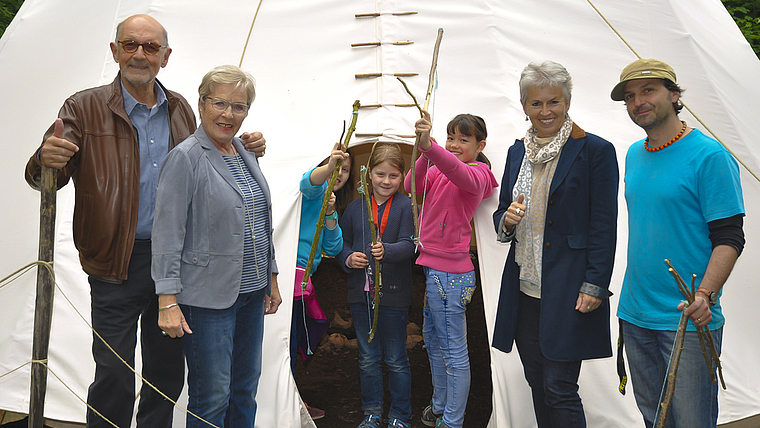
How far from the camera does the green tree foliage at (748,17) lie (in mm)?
6480

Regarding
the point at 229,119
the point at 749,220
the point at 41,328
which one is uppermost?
the point at 229,119

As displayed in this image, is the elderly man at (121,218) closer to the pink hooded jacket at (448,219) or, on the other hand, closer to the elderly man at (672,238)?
the pink hooded jacket at (448,219)

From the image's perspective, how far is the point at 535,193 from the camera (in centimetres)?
252

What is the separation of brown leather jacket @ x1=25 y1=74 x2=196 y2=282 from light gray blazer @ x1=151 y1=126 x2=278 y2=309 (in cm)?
30

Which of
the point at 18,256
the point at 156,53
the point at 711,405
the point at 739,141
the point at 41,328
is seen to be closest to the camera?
the point at 711,405

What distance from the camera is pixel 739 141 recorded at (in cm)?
366

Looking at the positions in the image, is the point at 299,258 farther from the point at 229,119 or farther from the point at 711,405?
the point at 711,405

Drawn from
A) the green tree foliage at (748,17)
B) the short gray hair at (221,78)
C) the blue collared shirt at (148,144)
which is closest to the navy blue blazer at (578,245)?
the short gray hair at (221,78)

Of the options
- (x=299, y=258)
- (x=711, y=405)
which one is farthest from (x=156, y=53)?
(x=711, y=405)

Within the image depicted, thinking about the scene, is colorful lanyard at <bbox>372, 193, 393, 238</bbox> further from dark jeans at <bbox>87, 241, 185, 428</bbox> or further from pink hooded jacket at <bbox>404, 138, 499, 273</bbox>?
dark jeans at <bbox>87, 241, 185, 428</bbox>

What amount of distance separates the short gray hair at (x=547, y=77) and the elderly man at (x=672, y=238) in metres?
0.21

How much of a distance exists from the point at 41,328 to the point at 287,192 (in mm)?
1466

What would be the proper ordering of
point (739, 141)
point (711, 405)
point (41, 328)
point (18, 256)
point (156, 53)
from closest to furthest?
point (711, 405) < point (41, 328) < point (156, 53) < point (18, 256) < point (739, 141)

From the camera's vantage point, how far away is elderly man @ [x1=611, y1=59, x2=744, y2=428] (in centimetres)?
205
